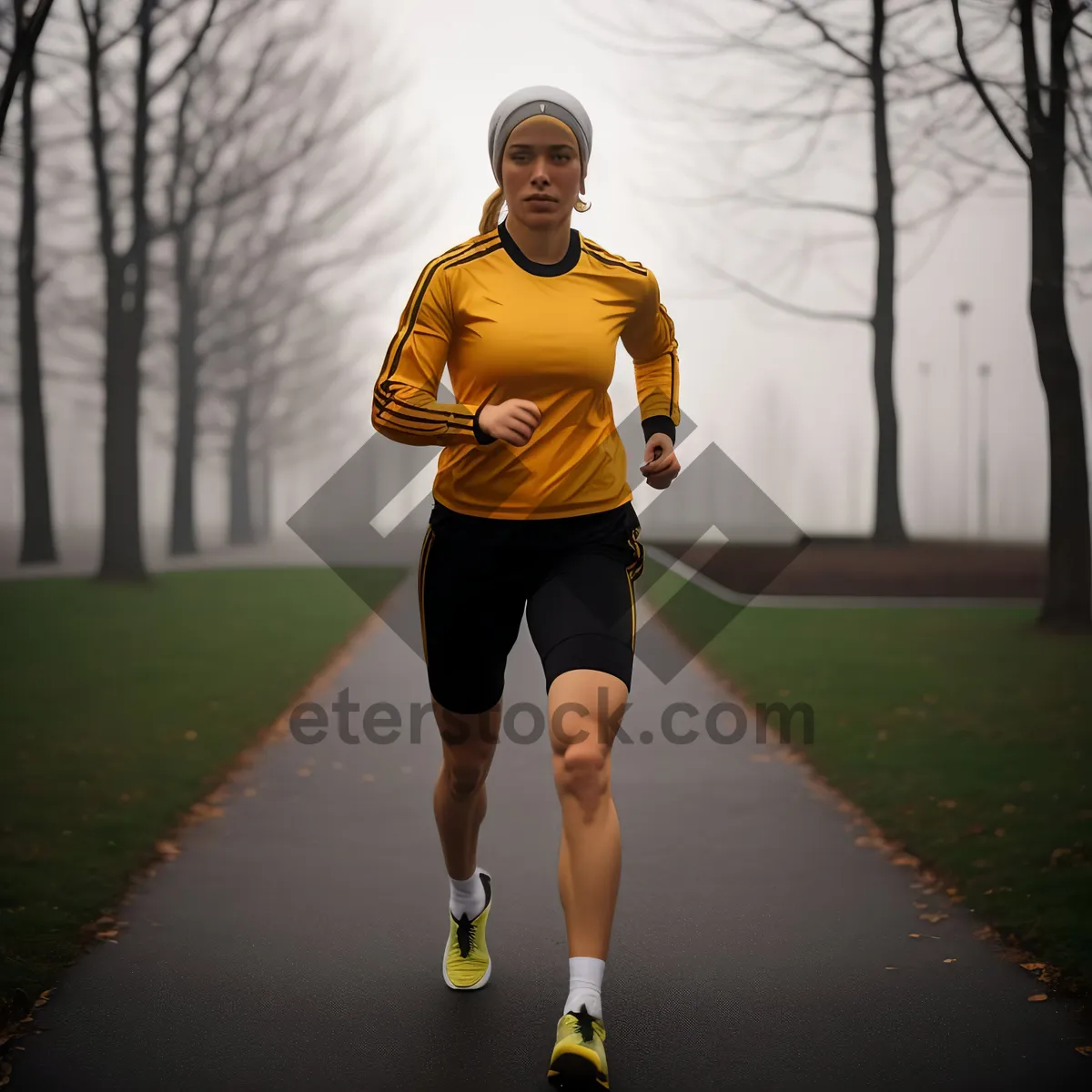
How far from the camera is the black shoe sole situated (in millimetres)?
3193

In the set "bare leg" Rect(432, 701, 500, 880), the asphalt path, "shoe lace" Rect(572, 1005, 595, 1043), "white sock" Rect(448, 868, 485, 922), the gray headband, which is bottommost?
the asphalt path

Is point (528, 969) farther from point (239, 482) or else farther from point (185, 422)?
point (239, 482)

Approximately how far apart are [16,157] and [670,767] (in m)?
18.5

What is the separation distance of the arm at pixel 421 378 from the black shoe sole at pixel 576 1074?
57.7 inches

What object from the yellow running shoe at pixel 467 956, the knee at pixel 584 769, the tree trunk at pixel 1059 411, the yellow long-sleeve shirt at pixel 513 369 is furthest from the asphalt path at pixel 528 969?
the tree trunk at pixel 1059 411

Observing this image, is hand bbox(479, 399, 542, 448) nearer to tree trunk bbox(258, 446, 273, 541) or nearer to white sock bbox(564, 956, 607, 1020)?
white sock bbox(564, 956, 607, 1020)

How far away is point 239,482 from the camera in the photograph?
40.9 m

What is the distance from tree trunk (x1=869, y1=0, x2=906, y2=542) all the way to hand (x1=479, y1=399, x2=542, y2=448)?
21.4m

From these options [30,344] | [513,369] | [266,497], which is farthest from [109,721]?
[266,497]

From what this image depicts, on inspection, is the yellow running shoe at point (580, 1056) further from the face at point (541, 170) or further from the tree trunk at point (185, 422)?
the tree trunk at point (185, 422)

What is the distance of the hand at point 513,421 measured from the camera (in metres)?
3.37

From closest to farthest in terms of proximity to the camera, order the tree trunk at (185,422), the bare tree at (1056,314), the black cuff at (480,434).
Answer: the black cuff at (480,434) < the bare tree at (1056,314) < the tree trunk at (185,422)

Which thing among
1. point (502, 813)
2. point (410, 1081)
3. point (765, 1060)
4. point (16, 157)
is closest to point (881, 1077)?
point (765, 1060)

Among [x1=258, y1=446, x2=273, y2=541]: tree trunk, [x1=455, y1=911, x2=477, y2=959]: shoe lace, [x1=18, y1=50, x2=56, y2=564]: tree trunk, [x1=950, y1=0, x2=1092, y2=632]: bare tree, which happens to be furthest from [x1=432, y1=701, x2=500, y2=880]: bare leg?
[x1=258, y1=446, x2=273, y2=541]: tree trunk
